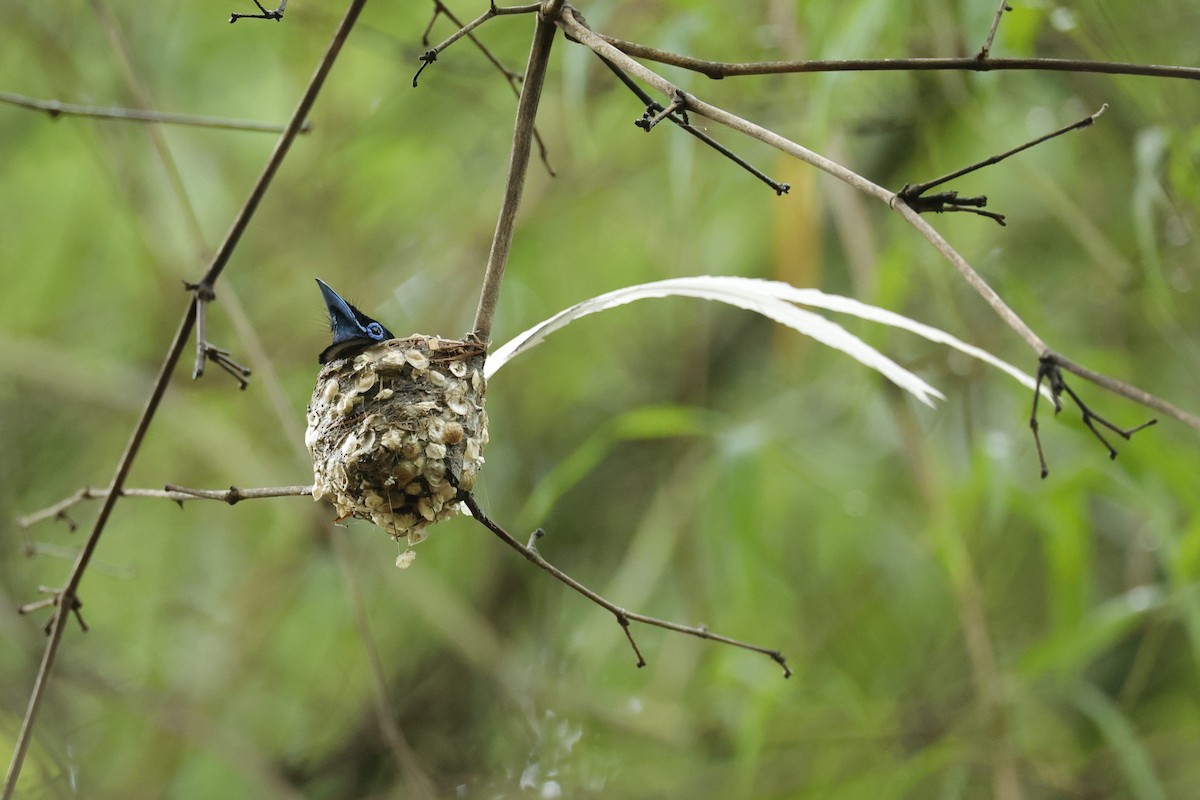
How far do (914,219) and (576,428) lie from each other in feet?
7.79

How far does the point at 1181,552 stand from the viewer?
171 centimetres

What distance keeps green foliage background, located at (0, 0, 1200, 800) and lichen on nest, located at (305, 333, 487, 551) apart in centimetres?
94

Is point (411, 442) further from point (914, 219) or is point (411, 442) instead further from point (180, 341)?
point (914, 219)

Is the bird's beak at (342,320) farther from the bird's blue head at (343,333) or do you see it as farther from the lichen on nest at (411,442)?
the lichen on nest at (411,442)

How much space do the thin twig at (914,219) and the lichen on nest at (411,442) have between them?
0.31m

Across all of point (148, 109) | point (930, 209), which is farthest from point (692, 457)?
point (930, 209)

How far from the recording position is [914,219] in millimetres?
635

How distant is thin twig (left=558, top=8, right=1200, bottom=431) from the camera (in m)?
0.54

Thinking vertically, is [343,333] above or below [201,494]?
above

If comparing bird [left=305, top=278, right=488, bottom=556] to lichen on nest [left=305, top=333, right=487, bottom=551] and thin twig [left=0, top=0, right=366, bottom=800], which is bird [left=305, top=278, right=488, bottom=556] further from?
thin twig [left=0, top=0, right=366, bottom=800]

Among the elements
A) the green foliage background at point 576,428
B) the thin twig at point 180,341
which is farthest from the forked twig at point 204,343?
the green foliage background at point 576,428

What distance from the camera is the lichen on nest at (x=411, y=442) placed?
37.6 inches

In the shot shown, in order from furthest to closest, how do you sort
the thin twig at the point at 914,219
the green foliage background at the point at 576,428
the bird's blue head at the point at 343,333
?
the green foliage background at the point at 576,428, the bird's blue head at the point at 343,333, the thin twig at the point at 914,219

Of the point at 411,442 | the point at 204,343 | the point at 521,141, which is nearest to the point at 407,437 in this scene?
the point at 411,442
